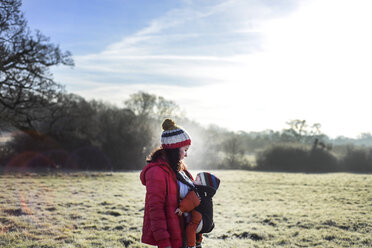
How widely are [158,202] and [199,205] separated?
0.49 metres

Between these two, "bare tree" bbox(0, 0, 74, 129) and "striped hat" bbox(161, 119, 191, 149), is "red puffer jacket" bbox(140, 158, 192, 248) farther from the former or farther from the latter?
"bare tree" bbox(0, 0, 74, 129)

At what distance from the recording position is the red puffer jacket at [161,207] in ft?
9.71

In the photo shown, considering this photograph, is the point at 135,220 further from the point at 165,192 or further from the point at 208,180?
the point at 165,192

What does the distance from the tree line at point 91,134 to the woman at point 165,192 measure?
1328 cm

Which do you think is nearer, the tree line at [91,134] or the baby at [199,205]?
the baby at [199,205]

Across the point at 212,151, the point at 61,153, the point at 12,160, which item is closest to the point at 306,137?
the point at 212,151

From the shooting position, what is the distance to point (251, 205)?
11664 mm

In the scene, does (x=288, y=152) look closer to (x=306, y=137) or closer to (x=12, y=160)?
(x=306, y=137)

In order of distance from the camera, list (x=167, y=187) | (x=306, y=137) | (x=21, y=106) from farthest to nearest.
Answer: (x=306, y=137), (x=21, y=106), (x=167, y=187)

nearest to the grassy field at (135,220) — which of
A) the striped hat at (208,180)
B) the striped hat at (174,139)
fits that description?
the striped hat at (208,180)

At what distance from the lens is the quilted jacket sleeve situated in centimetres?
295

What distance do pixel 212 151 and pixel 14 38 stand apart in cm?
2997

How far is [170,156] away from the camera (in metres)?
3.29

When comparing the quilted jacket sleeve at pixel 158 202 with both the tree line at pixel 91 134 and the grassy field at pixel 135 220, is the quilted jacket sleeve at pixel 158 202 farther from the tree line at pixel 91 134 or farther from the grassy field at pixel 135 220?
the tree line at pixel 91 134
